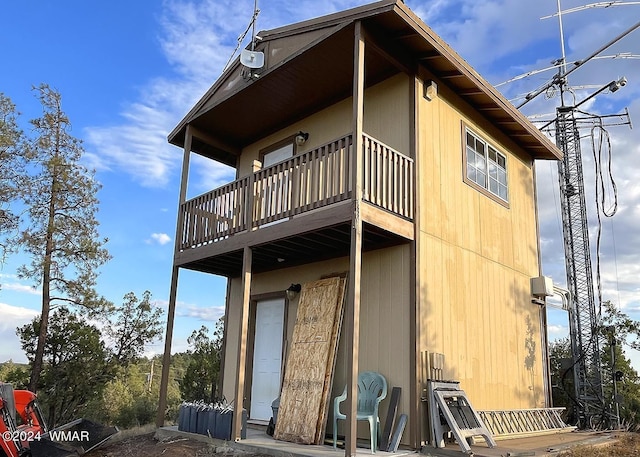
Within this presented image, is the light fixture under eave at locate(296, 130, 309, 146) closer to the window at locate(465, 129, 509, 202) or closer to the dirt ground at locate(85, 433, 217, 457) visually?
the window at locate(465, 129, 509, 202)

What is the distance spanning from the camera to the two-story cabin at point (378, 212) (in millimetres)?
7012

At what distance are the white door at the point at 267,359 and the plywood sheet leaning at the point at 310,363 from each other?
0.96m

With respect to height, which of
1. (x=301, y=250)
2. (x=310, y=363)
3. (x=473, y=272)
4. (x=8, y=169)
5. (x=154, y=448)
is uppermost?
(x=8, y=169)

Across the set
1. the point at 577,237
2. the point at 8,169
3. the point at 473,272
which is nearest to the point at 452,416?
the point at 473,272

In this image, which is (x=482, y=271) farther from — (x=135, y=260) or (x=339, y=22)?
(x=135, y=260)

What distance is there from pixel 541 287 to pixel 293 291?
15.9 feet

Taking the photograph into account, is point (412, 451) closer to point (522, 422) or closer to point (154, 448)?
point (522, 422)

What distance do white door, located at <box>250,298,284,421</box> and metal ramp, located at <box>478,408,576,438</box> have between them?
3419 mm

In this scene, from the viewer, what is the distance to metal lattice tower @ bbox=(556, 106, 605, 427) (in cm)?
1236

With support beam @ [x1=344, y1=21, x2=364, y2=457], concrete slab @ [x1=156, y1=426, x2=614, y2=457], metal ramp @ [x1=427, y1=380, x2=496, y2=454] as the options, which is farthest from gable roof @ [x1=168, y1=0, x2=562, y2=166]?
concrete slab @ [x1=156, y1=426, x2=614, y2=457]

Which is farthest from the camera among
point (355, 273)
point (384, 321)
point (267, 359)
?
point (267, 359)

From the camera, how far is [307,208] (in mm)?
7184

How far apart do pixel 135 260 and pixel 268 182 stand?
983 cm

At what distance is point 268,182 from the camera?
8.04m
